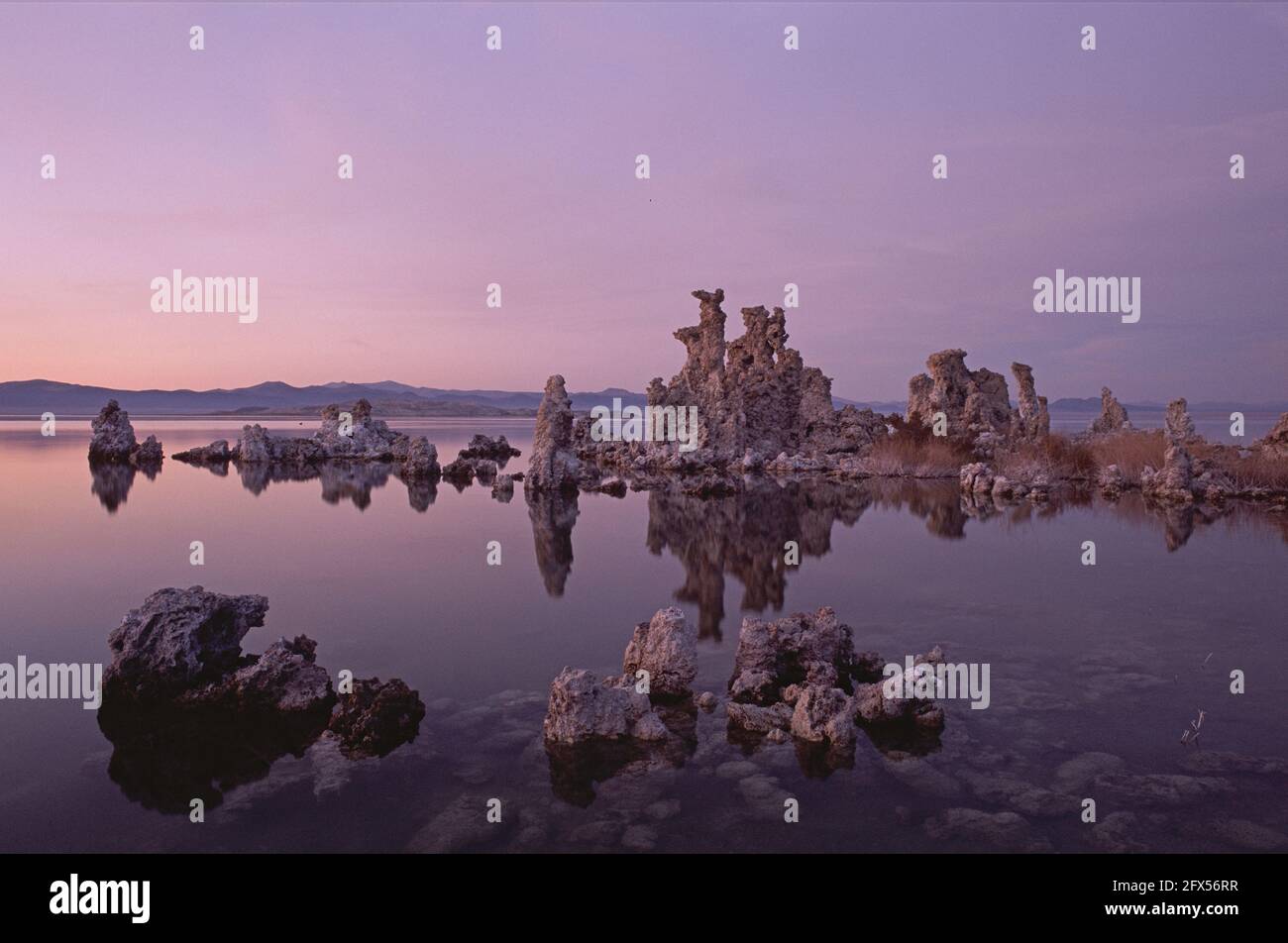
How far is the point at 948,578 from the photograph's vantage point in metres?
14.9

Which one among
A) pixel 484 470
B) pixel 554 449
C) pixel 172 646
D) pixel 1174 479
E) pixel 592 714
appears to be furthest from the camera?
pixel 484 470

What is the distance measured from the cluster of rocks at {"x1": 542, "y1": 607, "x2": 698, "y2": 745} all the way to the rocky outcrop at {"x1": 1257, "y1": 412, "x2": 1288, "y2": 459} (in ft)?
94.2

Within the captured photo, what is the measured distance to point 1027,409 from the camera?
44.4m

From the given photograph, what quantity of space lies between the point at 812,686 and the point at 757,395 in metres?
36.3

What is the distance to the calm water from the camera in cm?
595

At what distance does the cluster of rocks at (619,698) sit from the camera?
7.50 m

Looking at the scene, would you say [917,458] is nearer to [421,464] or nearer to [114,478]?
[421,464]

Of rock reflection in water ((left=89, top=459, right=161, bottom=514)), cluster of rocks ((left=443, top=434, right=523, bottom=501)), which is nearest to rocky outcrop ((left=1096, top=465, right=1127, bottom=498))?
cluster of rocks ((left=443, top=434, right=523, bottom=501))

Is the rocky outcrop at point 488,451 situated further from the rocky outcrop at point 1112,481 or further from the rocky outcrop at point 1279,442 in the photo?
the rocky outcrop at point 1279,442

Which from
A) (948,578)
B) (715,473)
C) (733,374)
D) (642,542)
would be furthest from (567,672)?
(733,374)

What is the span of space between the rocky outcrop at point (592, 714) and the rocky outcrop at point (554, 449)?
928 inches

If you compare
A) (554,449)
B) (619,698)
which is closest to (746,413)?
(554,449)

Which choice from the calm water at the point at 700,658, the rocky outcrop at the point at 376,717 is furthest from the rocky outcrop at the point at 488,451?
the rocky outcrop at the point at 376,717
